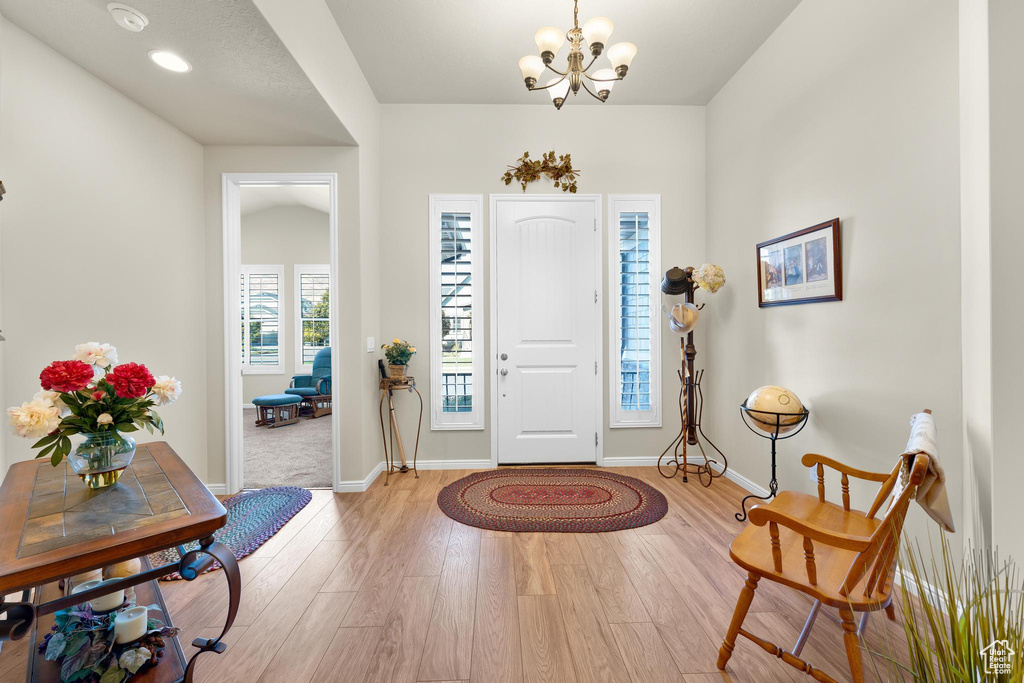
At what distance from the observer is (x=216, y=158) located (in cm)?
329

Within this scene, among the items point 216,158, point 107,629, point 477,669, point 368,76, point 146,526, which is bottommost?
point 477,669

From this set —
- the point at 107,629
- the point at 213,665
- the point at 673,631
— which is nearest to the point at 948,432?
the point at 673,631

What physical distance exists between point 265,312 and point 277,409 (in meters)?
1.91

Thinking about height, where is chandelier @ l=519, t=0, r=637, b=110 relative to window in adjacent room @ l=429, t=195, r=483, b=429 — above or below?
above

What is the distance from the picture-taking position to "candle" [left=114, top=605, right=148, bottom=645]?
1.35 m

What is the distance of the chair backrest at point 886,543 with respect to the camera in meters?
1.29

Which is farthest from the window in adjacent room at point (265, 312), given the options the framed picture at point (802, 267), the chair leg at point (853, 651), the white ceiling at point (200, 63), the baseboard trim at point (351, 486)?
the chair leg at point (853, 651)

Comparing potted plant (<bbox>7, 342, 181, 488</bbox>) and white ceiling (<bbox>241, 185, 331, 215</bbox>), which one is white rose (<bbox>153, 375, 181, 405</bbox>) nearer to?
potted plant (<bbox>7, 342, 181, 488</bbox>)

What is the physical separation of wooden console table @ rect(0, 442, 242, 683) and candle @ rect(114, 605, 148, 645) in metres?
0.12

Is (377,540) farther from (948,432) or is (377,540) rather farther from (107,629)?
(948,432)

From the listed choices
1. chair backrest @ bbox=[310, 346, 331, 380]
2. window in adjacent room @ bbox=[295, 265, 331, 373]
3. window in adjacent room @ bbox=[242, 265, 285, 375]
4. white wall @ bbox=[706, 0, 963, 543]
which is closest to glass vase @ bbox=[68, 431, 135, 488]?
white wall @ bbox=[706, 0, 963, 543]

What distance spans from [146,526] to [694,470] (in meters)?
3.66

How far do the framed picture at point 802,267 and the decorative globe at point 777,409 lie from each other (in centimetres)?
59

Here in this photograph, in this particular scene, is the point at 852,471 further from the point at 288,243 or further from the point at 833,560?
the point at 288,243
